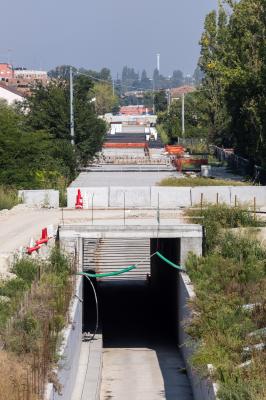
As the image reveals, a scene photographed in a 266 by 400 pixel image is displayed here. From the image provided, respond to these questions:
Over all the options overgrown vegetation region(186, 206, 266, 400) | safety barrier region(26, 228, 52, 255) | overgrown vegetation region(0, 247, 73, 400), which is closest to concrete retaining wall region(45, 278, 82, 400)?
overgrown vegetation region(0, 247, 73, 400)

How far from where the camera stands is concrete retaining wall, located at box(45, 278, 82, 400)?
738 inches

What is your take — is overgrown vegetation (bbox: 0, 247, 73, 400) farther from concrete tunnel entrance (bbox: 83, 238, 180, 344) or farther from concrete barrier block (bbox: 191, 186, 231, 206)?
concrete barrier block (bbox: 191, 186, 231, 206)

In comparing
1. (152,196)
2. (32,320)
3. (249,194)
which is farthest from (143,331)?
(32,320)

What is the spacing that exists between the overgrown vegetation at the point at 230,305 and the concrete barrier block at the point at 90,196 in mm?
4699

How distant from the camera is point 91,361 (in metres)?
26.1

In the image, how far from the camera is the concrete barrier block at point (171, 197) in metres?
38.0

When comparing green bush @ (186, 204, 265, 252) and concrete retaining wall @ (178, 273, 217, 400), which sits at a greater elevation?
green bush @ (186, 204, 265, 252)

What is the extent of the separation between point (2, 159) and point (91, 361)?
779 inches

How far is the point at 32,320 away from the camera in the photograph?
19812 millimetres

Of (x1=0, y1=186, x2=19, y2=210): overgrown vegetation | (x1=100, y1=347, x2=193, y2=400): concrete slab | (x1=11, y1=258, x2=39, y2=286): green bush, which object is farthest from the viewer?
(x1=0, y1=186, x2=19, y2=210): overgrown vegetation

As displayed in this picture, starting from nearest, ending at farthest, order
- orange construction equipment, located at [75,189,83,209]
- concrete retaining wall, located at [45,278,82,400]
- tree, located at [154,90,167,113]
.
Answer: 1. concrete retaining wall, located at [45,278,82,400]
2. orange construction equipment, located at [75,189,83,209]
3. tree, located at [154,90,167,113]

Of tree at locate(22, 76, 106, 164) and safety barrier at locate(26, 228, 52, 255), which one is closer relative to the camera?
safety barrier at locate(26, 228, 52, 255)

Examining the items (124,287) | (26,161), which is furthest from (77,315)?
(26,161)

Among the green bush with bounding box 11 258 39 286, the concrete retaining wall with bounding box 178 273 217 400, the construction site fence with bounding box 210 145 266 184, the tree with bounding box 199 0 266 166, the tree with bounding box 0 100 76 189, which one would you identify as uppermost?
the tree with bounding box 199 0 266 166
